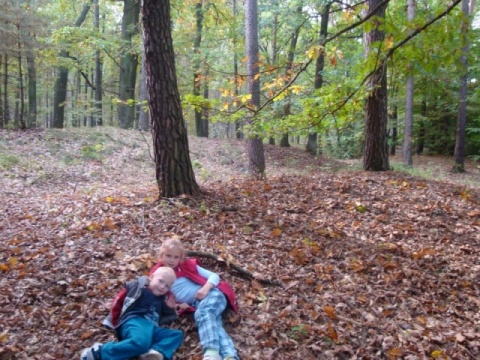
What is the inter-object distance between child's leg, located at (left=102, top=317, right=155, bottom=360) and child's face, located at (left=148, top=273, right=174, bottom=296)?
339 mm

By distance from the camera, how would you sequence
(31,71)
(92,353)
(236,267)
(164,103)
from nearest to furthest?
(92,353) < (236,267) < (164,103) < (31,71)

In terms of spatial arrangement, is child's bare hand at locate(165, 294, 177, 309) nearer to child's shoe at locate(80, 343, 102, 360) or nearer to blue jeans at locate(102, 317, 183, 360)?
blue jeans at locate(102, 317, 183, 360)

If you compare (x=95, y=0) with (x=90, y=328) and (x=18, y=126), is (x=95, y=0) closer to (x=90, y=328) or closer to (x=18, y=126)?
(x=18, y=126)

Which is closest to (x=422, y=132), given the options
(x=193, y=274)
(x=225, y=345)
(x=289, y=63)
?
(x=289, y=63)

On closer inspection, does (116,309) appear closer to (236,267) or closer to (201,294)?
(201,294)

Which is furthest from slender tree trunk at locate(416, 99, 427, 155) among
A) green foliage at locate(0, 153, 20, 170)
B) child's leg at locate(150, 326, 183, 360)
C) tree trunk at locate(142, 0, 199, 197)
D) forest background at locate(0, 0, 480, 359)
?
child's leg at locate(150, 326, 183, 360)

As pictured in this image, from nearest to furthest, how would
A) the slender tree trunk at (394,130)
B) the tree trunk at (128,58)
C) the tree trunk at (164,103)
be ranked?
the tree trunk at (164,103), the tree trunk at (128,58), the slender tree trunk at (394,130)

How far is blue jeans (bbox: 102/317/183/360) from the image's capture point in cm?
317

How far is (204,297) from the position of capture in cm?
390

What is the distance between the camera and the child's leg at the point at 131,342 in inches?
125

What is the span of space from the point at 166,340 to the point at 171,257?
904 millimetres

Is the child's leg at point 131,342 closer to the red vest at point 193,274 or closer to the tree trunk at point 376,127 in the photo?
the red vest at point 193,274

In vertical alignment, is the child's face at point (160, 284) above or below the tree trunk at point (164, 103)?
below

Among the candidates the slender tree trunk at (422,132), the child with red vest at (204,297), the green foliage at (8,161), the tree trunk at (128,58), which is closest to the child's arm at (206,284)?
the child with red vest at (204,297)
